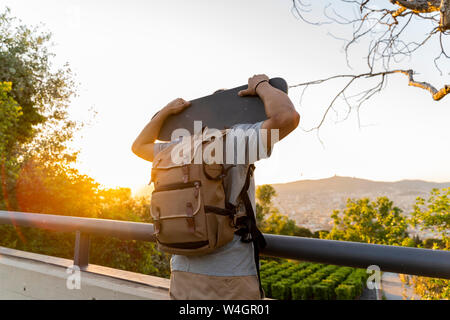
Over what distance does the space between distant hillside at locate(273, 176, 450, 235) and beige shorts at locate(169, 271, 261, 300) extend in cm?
8481

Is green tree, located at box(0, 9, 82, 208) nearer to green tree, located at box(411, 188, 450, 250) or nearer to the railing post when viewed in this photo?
the railing post

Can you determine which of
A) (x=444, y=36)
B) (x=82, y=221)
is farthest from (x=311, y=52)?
(x=82, y=221)

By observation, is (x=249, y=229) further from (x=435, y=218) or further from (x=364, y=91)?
(x=435, y=218)

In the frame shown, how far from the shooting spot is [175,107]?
A: 6.22ft

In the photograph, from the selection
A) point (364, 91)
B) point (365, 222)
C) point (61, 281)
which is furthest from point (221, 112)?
point (365, 222)

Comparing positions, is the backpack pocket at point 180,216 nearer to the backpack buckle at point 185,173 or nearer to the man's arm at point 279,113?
the backpack buckle at point 185,173

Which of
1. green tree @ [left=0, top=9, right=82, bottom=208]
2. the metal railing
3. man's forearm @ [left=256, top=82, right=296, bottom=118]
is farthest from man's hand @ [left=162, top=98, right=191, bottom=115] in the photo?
green tree @ [left=0, top=9, right=82, bottom=208]

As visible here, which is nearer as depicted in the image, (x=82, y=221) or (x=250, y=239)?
(x=250, y=239)

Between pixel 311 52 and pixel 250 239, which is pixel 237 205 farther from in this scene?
pixel 311 52

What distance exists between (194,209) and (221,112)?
61 cm

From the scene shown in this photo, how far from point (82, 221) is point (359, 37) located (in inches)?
139

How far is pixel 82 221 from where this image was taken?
2.43 metres

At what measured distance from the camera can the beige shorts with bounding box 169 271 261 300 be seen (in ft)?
4.46

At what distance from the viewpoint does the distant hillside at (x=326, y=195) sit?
87938mm
